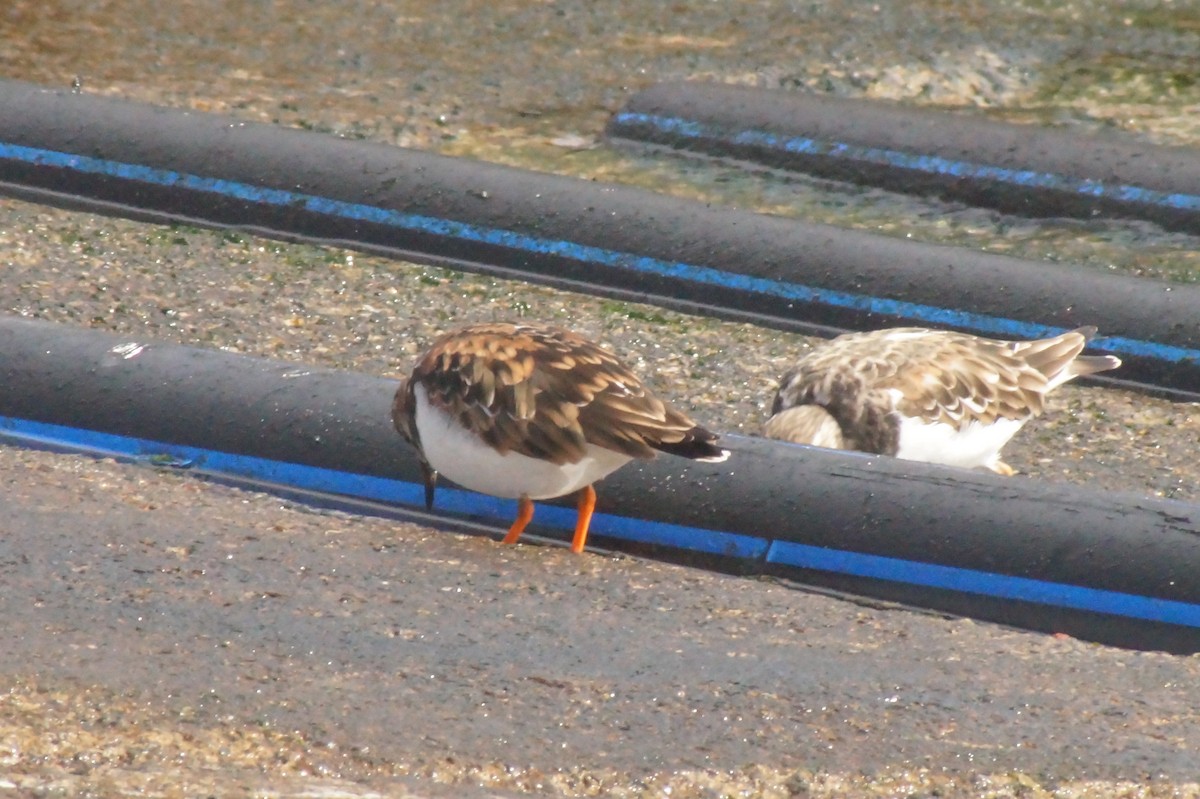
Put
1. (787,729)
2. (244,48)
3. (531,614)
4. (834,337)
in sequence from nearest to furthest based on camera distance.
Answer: (787,729) → (531,614) → (834,337) → (244,48)

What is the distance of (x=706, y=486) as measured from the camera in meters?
3.97

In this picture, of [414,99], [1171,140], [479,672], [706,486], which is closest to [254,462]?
[706,486]

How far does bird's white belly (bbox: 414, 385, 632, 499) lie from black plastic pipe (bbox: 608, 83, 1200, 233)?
2718 millimetres

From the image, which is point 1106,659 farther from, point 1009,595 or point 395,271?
point 395,271

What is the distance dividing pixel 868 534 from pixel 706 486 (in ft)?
1.23

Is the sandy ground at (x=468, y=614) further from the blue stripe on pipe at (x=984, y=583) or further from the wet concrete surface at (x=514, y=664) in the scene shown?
the blue stripe on pipe at (x=984, y=583)

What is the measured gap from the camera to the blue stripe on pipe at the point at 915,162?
610 cm

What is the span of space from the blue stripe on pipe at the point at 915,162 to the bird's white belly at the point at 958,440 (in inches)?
66.4

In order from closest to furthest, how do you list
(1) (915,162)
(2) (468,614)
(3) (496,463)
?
(2) (468,614) → (3) (496,463) → (1) (915,162)

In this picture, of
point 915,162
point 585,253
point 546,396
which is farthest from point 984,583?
point 915,162

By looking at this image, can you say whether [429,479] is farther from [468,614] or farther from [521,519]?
[468,614]

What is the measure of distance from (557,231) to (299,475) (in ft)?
5.67

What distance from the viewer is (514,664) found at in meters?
3.06

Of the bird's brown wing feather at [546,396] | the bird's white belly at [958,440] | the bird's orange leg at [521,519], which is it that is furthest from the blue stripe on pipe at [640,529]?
the bird's white belly at [958,440]
